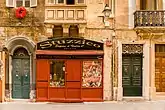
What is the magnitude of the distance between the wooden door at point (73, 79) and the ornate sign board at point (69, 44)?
751mm

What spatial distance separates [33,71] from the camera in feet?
72.9

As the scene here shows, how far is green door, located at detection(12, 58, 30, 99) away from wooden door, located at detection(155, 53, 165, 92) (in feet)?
21.5

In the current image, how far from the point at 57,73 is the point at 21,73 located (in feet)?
6.06

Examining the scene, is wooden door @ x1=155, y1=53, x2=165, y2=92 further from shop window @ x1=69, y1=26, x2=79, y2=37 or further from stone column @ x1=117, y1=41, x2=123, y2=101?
shop window @ x1=69, y1=26, x2=79, y2=37

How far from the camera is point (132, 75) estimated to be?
2248 cm

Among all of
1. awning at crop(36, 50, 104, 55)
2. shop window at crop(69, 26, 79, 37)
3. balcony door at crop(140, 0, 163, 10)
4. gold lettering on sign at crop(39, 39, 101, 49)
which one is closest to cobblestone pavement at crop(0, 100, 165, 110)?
awning at crop(36, 50, 104, 55)

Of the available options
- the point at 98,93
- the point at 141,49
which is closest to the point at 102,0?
the point at 141,49

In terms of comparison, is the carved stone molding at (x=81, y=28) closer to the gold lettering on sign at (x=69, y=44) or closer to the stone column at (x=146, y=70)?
the gold lettering on sign at (x=69, y=44)

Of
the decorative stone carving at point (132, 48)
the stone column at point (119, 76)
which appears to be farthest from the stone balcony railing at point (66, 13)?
the decorative stone carving at point (132, 48)

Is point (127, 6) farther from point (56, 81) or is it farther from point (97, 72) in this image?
point (56, 81)

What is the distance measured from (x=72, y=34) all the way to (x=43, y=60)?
198 cm

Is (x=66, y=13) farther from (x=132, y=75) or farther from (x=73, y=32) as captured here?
(x=132, y=75)

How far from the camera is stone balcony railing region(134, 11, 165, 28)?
22.0 m

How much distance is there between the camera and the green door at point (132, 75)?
2238 cm
